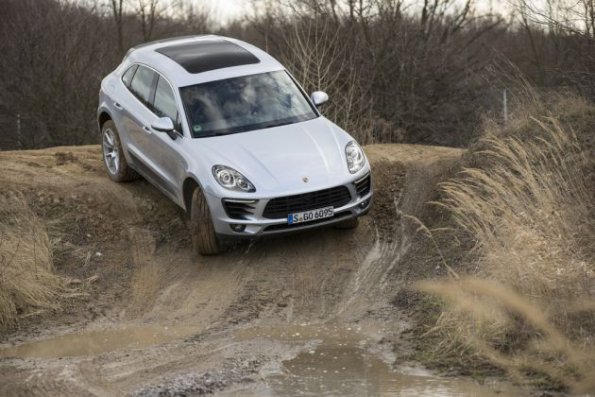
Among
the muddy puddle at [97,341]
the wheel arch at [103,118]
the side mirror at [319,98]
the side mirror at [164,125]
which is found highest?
the side mirror at [319,98]

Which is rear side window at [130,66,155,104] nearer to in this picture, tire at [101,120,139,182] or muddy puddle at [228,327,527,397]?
tire at [101,120,139,182]

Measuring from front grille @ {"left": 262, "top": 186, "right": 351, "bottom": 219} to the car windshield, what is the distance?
1216 mm

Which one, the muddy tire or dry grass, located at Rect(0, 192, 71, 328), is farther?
the muddy tire

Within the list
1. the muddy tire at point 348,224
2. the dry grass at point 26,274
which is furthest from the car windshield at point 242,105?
the dry grass at point 26,274

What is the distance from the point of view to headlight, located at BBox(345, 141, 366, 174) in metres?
10.4

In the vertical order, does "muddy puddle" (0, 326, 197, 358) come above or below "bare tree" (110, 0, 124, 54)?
below

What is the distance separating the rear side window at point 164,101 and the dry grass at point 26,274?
1.76 metres

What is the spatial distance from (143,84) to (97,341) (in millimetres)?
3733

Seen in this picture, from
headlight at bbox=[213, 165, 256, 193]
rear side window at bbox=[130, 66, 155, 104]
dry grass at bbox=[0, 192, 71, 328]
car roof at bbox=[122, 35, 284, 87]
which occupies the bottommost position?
dry grass at bbox=[0, 192, 71, 328]

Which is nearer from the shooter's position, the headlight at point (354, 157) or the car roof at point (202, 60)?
the headlight at point (354, 157)

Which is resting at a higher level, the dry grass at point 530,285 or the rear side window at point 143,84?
the rear side window at point 143,84

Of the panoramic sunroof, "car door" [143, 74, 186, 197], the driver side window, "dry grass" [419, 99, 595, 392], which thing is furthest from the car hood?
"dry grass" [419, 99, 595, 392]

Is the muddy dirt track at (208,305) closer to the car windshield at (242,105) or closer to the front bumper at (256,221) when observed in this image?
the front bumper at (256,221)

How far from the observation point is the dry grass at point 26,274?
9.51 meters
